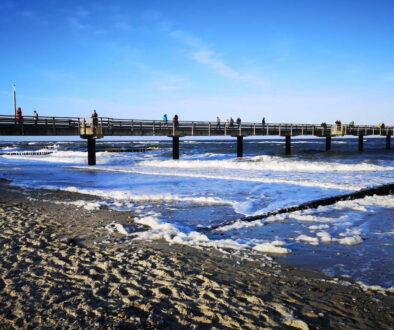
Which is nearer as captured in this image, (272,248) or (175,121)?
(272,248)

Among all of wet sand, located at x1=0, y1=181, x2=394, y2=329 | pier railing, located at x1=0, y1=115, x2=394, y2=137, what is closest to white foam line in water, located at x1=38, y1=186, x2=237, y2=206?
wet sand, located at x1=0, y1=181, x2=394, y2=329

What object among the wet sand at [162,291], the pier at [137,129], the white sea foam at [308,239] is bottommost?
the white sea foam at [308,239]

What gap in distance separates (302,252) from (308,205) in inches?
179

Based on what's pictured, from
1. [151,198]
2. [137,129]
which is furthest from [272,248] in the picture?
[137,129]

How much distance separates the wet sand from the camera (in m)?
3.87

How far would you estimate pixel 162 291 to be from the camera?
4617mm

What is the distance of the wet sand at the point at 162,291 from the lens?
387 centimetres

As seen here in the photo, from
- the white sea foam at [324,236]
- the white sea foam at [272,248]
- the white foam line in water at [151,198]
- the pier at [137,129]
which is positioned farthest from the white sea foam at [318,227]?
the pier at [137,129]

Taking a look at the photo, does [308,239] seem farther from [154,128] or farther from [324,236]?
[154,128]

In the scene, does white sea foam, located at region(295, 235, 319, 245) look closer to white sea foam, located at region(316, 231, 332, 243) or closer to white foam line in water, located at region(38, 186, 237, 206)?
white sea foam, located at region(316, 231, 332, 243)

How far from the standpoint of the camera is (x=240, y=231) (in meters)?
7.86

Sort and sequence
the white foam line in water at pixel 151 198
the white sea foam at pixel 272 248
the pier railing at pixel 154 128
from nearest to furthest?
the white sea foam at pixel 272 248 < the white foam line in water at pixel 151 198 < the pier railing at pixel 154 128

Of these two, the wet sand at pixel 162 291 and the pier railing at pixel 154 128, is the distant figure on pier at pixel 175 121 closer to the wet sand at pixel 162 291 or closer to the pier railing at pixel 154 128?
the pier railing at pixel 154 128

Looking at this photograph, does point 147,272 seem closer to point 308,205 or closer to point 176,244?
point 176,244
